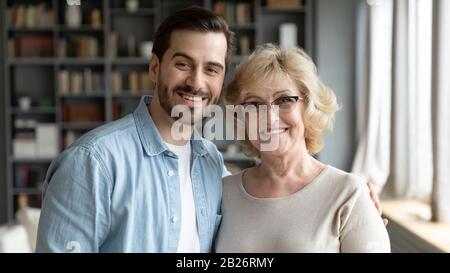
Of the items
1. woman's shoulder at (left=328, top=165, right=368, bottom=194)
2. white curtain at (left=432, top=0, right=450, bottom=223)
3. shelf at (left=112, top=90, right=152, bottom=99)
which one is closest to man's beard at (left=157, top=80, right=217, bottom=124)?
woman's shoulder at (left=328, top=165, right=368, bottom=194)

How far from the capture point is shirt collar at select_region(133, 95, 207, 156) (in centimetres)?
94

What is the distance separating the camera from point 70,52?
4176 mm

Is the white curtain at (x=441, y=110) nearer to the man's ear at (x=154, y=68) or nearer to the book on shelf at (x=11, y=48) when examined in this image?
the man's ear at (x=154, y=68)

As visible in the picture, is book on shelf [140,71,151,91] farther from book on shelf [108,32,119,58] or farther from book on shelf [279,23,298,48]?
book on shelf [279,23,298,48]

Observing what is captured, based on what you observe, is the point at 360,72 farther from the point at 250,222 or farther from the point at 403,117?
the point at 250,222

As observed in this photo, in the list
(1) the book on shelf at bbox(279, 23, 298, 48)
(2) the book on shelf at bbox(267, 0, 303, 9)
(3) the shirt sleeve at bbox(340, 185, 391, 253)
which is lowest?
(3) the shirt sleeve at bbox(340, 185, 391, 253)

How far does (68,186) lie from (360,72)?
345cm

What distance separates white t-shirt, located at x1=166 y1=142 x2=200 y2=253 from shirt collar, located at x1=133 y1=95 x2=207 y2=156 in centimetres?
3

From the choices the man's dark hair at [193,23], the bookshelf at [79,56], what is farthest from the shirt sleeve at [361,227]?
the bookshelf at [79,56]

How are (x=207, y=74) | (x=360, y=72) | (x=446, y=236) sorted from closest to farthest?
(x=207, y=74), (x=446, y=236), (x=360, y=72)

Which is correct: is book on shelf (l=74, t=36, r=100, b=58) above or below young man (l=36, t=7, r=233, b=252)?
above

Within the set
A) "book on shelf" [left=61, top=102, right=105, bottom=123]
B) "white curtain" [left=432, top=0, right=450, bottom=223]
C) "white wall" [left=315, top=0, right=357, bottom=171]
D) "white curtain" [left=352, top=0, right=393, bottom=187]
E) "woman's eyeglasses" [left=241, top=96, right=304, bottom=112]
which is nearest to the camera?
"woman's eyeglasses" [left=241, top=96, right=304, bottom=112]

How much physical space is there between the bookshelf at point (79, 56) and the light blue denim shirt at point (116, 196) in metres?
3.09
